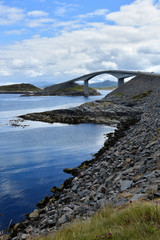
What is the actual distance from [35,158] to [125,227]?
1759cm

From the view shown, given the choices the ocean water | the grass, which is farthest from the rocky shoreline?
the grass

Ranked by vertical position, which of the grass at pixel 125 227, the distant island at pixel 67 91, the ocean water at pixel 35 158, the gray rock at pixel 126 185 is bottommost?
the ocean water at pixel 35 158

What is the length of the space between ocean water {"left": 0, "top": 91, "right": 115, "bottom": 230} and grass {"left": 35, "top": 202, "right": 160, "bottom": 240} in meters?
6.30

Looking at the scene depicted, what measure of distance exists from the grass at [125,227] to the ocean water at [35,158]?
6303mm

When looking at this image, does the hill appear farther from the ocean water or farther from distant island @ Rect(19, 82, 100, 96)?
the ocean water

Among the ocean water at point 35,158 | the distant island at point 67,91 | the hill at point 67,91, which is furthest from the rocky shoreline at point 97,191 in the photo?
the distant island at point 67,91

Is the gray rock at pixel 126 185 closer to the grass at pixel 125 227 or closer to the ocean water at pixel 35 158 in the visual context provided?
the grass at pixel 125 227

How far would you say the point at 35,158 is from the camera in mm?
21922

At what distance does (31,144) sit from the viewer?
2838 cm

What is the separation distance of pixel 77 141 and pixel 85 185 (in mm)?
17114

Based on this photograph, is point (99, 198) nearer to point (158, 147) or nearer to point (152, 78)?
point (158, 147)

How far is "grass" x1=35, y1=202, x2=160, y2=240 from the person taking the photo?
4734mm

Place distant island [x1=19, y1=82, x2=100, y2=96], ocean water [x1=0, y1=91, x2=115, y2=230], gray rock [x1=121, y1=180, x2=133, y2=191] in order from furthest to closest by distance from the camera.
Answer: distant island [x1=19, y1=82, x2=100, y2=96]
ocean water [x1=0, y1=91, x2=115, y2=230]
gray rock [x1=121, y1=180, x2=133, y2=191]

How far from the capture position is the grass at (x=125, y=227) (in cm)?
473
